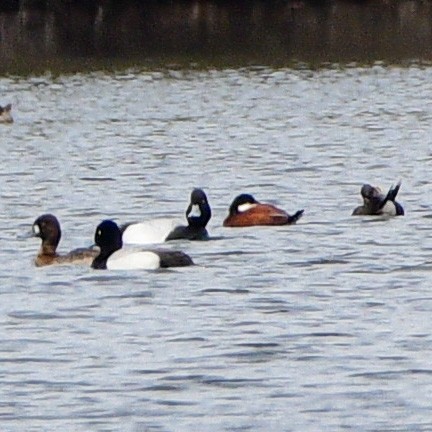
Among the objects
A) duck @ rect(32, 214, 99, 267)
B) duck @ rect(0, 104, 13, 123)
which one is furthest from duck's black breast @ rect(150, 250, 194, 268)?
duck @ rect(0, 104, 13, 123)

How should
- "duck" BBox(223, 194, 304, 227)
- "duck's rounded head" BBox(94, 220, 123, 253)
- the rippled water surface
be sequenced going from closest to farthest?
the rippled water surface < "duck's rounded head" BBox(94, 220, 123, 253) < "duck" BBox(223, 194, 304, 227)

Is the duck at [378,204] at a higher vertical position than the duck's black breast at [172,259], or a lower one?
lower

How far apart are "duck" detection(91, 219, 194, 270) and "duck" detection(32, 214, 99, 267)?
0.13m

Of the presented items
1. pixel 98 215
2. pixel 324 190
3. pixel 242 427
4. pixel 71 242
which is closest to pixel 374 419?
pixel 242 427

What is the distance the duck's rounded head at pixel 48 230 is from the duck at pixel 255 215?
215 cm

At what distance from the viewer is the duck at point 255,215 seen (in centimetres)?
1842

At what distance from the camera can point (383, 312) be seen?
1377 centimetres

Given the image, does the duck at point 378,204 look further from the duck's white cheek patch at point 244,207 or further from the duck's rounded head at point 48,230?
the duck's rounded head at point 48,230

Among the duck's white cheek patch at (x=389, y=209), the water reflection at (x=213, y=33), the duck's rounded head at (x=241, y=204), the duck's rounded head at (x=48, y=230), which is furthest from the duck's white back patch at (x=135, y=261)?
the water reflection at (x=213, y=33)

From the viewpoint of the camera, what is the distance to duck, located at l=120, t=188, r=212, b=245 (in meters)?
17.6

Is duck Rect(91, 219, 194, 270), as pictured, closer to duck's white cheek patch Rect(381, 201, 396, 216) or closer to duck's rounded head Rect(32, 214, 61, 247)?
duck's rounded head Rect(32, 214, 61, 247)

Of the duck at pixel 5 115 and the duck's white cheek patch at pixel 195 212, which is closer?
the duck's white cheek patch at pixel 195 212

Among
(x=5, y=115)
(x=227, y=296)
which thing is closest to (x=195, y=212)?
(x=227, y=296)

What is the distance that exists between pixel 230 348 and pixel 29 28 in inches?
1780
